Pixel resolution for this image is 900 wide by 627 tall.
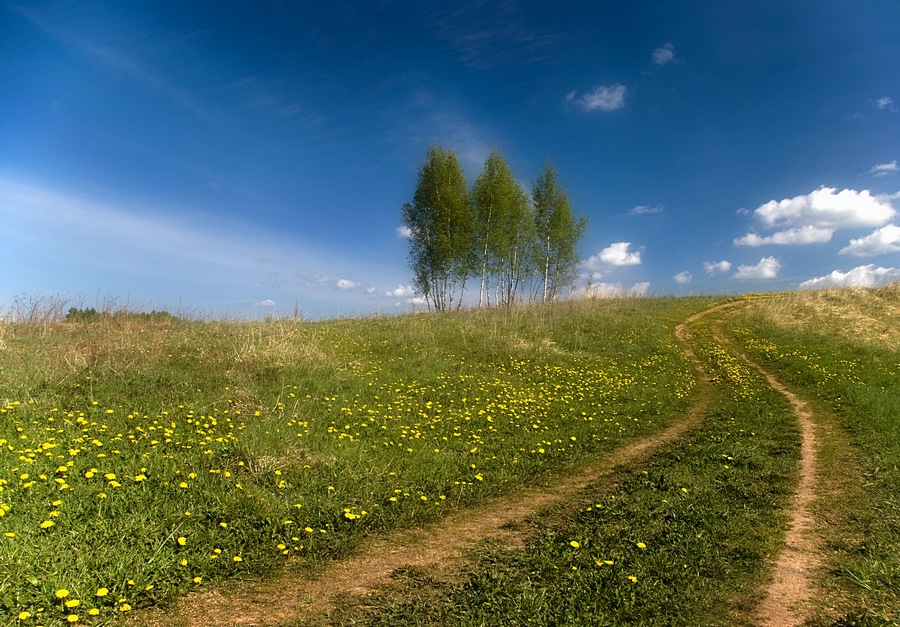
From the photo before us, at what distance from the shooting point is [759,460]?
8.91m

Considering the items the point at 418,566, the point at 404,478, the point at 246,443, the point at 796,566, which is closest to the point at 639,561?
the point at 796,566

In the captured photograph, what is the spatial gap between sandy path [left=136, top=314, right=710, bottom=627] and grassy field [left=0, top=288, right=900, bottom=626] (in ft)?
0.85

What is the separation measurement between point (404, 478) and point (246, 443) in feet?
9.24

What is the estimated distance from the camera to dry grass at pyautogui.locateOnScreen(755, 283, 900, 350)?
24.2 m

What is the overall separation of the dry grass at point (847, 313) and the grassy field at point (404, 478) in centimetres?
1009

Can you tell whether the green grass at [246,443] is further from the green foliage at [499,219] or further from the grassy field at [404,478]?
the green foliage at [499,219]

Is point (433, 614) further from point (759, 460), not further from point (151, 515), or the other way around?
point (759, 460)

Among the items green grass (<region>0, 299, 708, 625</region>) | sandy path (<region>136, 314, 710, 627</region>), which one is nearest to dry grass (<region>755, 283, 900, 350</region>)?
green grass (<region>0, 299, 708, 625</region>)

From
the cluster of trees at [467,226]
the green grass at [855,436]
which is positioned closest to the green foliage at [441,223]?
the cluster of trees at [467,226]

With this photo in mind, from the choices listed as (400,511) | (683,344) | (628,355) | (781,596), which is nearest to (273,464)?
(400,511)

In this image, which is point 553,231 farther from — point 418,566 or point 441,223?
point 418,566

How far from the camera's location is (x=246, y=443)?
7922mm

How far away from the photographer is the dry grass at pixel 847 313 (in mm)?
24172

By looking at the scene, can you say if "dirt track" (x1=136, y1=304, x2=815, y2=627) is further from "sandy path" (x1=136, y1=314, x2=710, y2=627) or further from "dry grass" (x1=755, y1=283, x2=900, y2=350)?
"dry grass" (x1=755, y1=283, x2=900, y2=350)
